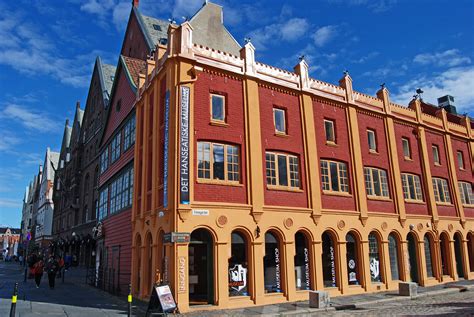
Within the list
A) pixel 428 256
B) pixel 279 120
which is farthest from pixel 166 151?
pixel 428 256

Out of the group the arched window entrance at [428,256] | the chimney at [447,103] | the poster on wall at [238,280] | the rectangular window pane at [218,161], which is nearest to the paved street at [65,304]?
the poster on wall at [238,280]

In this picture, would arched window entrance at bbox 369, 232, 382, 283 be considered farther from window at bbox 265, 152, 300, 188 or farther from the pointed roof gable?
the pointed roof gable

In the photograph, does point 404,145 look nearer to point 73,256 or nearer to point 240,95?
point 240,95

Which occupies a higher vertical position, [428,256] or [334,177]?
[334,177]

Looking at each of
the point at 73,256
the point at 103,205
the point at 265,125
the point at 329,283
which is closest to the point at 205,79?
the point at 265,125

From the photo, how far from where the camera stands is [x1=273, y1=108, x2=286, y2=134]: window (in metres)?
19.5

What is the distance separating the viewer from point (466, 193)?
29.6 meters

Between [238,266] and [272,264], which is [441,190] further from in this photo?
[238,266]

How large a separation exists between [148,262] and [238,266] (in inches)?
191

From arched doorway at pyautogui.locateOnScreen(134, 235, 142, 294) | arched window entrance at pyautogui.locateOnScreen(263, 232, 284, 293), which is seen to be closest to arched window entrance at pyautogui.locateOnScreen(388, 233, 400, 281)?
arched window entrance at pyautogui.locateOnScreen(263, 232, 284, 293)

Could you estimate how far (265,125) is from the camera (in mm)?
18750

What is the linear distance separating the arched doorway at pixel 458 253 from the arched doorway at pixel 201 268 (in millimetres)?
20320

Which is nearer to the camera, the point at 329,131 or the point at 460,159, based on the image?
the point at 329,131

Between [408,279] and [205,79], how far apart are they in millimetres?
16779
